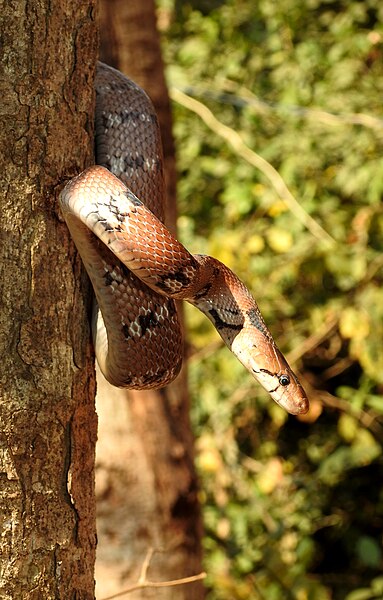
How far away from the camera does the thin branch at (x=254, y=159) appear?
4906 mm

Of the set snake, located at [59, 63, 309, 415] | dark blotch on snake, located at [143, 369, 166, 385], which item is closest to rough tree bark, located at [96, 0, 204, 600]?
snake, located at [59, 63, 309, 415]

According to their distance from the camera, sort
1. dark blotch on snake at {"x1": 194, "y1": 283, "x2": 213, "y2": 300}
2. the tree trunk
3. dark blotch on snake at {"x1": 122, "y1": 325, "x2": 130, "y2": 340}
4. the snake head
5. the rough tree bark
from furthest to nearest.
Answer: the rough tree bark < the snake head < dark blotch on snake at {"x1": 194, "y1": 283, "x2": 213, "y2": 300} < dark blotch on snake at {"x1": 122, "y1": 325, "x2": 130, "y2": 340} < the tree trunk

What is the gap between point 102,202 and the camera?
1.52 m

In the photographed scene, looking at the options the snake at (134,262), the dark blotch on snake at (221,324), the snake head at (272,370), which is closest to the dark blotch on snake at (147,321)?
the snake at (134,262)

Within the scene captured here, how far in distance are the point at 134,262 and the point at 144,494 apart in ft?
5.32

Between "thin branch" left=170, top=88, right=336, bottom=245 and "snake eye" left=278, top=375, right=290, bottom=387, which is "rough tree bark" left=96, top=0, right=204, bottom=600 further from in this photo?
"thin branch" left=170, top=88, right=336, bottom=245

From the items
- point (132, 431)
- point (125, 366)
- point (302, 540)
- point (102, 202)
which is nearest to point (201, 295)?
point (125, 366)

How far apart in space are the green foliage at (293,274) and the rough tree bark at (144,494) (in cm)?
146

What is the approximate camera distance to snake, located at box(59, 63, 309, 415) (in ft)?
5.03

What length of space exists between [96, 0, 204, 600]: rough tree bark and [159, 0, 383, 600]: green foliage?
1462mm

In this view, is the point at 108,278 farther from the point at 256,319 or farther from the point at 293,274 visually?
the point at 293,274

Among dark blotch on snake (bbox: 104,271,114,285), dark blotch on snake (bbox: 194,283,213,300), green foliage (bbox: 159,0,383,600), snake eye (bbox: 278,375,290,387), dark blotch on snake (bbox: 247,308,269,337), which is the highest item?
dark blotch on snake (bbox: 104,271,114,285)

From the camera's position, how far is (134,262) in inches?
61.1

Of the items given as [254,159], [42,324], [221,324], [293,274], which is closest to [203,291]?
[221,324]
